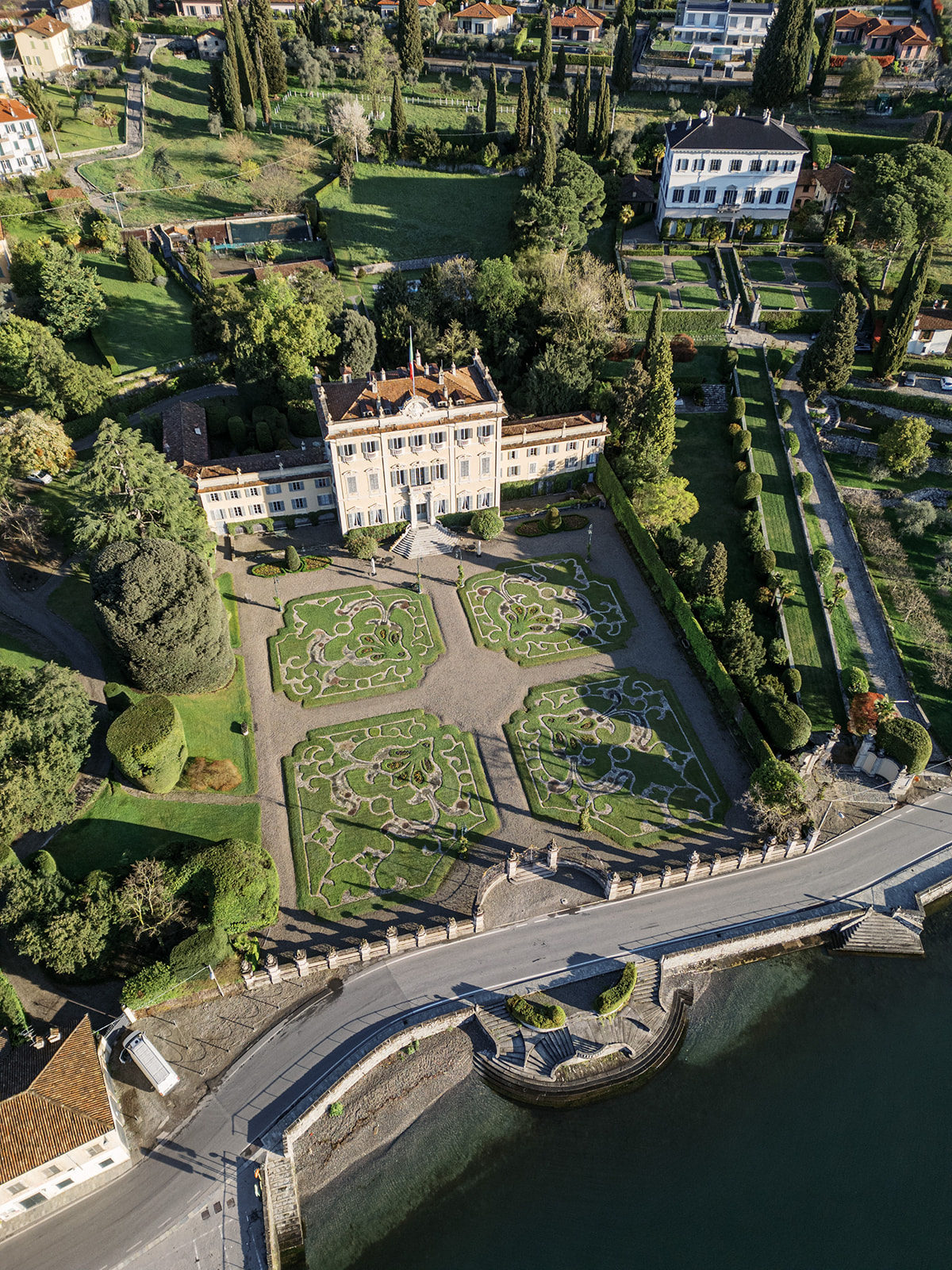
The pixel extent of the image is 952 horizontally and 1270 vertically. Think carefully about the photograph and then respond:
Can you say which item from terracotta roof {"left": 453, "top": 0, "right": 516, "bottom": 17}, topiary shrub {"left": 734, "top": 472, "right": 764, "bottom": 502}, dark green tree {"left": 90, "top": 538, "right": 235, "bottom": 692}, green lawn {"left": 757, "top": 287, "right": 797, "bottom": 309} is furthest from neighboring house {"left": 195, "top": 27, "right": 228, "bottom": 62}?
topiary shrub {"left": 734, "top": 472, "right": 764, "bottom": 502}

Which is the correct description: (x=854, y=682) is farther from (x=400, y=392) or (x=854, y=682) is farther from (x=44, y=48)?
(x=44, y=48)

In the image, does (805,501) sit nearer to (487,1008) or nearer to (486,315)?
(486,315)

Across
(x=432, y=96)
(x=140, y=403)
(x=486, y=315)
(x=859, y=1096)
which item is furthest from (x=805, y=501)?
(x=432, y=96)

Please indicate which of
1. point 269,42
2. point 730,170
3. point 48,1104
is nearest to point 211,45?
point 269,42

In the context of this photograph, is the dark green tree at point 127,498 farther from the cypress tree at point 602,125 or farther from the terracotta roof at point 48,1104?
the cypress tree at point 602,125

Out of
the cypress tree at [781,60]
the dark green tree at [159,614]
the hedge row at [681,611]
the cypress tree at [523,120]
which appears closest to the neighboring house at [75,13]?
the cypress tree at [523,120]
